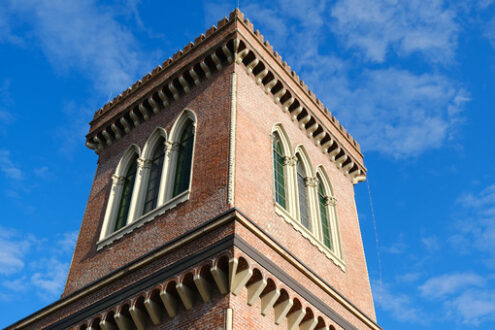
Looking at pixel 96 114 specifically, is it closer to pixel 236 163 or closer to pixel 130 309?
pixel 236 163

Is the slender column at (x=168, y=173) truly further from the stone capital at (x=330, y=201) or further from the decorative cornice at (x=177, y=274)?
the stone capital at (x=330, y=201)

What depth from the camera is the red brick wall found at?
1388 centimetres

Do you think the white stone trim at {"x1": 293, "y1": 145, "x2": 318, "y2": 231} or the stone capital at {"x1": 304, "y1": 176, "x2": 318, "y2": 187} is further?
the stone capital at {"x1": 304, "y1": 176, "x2": 318, "y2": 187}

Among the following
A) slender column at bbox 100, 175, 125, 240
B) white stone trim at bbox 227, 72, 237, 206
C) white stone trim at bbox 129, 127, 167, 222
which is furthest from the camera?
slender column at bbox 100, 175, 125, 240

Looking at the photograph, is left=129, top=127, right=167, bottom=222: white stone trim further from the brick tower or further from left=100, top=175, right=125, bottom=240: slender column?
left=100, top=175, right=125, bottom=240: slender column

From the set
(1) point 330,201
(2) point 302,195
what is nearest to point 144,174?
(2) point 302,195

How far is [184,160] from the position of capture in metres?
15.9

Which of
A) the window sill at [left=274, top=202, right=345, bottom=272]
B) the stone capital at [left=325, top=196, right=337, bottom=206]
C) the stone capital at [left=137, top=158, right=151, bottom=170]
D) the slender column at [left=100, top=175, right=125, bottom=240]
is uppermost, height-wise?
the stone capital at [left=137, top=158, right=151, bottom=170]

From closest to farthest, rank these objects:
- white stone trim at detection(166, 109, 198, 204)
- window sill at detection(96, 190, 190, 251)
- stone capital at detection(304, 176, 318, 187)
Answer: window sill at detection(96, 190, 190, 251) < white stone trim at detection(166, 109, 198, 204) < stone capital at detection(304, 176, 318, 187)

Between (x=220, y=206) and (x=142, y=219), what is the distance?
9.67 feet

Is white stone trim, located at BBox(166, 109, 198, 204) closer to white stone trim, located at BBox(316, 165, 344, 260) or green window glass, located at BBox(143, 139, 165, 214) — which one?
green window glass, located at BBox(143, 139, 165, 214)

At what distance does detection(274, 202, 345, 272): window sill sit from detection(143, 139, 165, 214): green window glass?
3580mm

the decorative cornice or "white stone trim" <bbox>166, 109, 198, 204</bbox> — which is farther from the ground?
"white stone trim" <bbox>166, 109, 198, 204</bbox>

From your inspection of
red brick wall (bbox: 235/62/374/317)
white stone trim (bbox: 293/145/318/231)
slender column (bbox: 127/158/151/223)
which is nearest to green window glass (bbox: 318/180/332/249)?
red brick wall (bbox: 235/62/374/317)
